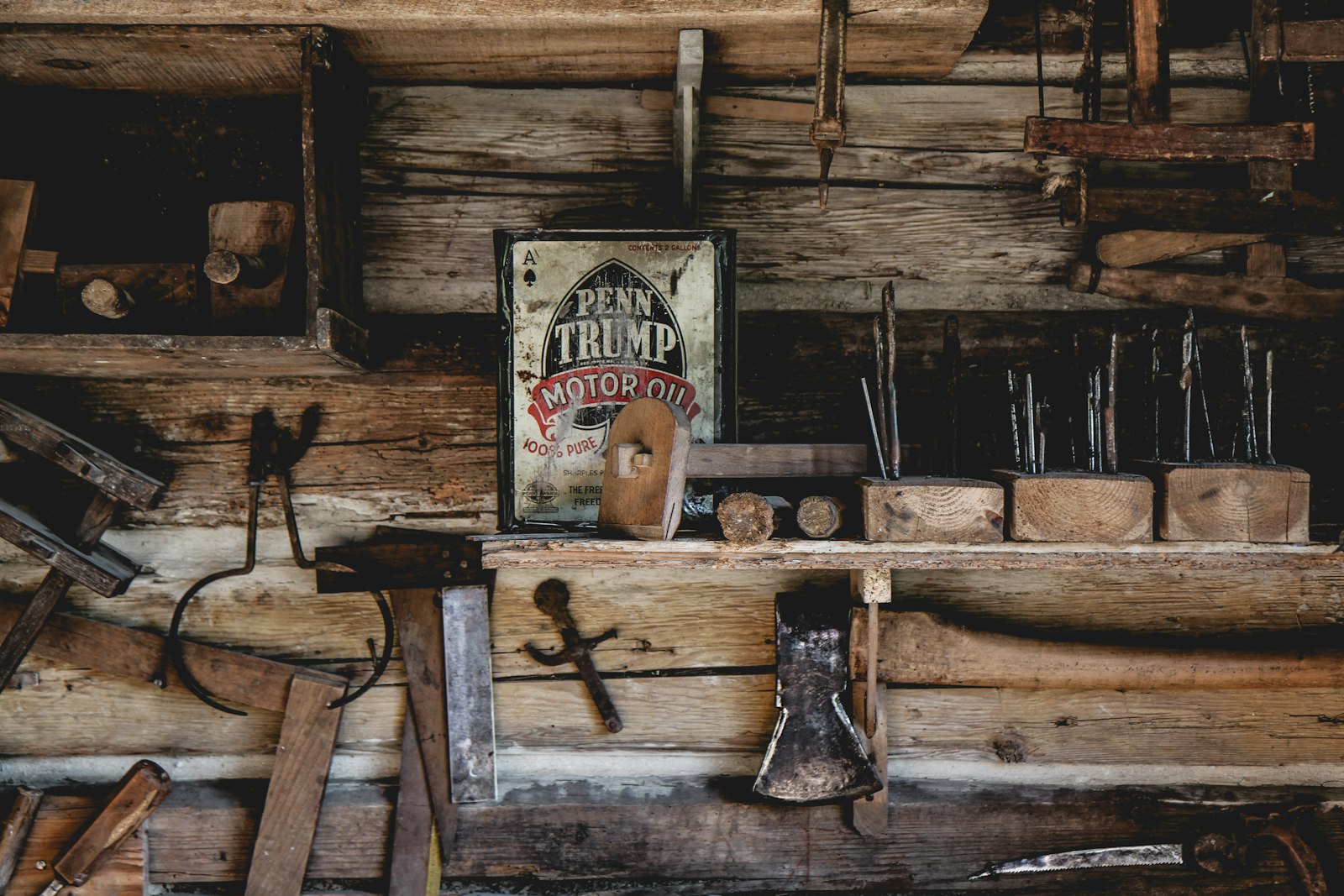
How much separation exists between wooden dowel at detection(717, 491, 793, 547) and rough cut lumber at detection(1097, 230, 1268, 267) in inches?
40.9

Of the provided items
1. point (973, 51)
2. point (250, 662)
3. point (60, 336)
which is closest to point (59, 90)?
point (60, 336)

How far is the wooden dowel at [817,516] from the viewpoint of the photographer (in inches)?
52.9

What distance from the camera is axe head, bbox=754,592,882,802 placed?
1723 millimetres

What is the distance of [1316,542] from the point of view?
1.37 m

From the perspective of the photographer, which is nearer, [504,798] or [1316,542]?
[1316,542]

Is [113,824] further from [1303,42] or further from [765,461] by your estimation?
[1303,42]

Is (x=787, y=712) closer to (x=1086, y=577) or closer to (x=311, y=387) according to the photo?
(x=1086, y=577)

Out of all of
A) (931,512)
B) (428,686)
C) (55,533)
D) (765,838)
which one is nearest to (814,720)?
(765,838)

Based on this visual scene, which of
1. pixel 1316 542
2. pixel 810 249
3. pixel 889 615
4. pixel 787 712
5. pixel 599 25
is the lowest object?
pixel 787 712

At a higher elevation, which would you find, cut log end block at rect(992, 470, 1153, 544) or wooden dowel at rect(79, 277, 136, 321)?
wooden dowel at rect(79, 277, 136, 321)

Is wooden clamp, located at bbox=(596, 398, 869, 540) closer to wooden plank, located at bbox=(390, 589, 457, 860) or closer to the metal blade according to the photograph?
A: wooden plank, located at bbox=(390, 589, 457, 860)

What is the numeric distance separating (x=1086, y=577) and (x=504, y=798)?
1.46 meters

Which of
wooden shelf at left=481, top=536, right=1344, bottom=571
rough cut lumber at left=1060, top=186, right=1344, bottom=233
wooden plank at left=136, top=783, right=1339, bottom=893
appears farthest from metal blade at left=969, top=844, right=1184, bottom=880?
rough cut lumber at left=1060, top=186, right=1344, bottom=233

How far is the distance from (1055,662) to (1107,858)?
498 millimetres
